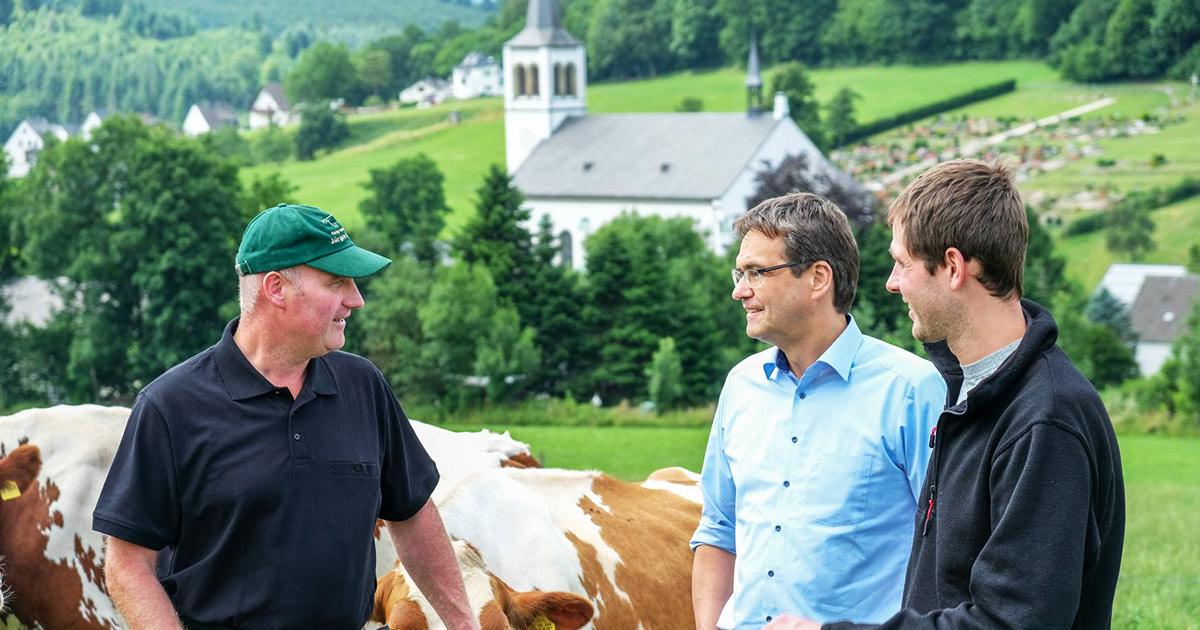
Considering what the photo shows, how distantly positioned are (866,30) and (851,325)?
132561 millimetres

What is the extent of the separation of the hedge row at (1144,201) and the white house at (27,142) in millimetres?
55662

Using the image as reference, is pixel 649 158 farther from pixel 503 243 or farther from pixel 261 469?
pixel 261 469

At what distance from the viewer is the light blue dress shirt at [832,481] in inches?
144

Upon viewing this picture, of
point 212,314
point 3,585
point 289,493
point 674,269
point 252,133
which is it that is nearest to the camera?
point 289,493

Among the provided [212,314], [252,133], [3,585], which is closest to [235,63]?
[252,133]

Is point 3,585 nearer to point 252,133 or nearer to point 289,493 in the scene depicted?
point 289,493

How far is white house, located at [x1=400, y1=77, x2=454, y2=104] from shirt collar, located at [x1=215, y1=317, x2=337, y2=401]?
128364 mm

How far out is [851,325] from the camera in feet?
12.9

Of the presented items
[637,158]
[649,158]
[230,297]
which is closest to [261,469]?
[230,297]

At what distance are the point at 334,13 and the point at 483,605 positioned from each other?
198312 millimetres

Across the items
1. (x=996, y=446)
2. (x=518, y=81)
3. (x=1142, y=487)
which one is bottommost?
(x=518, y=81)

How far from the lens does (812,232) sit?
12.6 ft

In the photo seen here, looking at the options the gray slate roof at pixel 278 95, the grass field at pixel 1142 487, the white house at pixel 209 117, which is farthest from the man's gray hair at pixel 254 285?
the gray slate roof at pixel 278 95

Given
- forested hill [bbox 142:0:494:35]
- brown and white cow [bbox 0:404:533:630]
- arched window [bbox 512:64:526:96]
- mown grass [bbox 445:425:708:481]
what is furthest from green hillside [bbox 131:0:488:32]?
brown and white cow [bbox 0:404:533:630]
